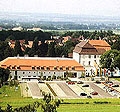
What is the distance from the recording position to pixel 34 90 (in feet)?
144

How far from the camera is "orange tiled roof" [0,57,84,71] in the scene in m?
54.2

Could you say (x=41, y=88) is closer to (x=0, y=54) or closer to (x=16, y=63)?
(x=16, y=63)

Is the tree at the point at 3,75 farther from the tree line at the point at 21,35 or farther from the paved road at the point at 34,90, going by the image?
the tree line at the point at 21,35

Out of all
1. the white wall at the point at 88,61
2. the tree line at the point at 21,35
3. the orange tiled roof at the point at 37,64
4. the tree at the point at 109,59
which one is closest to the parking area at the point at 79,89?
the tree at the point at 109,59

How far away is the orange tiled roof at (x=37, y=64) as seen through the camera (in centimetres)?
5425

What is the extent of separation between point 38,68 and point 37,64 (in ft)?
2.43

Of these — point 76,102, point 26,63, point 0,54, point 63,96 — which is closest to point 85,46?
point 26,63

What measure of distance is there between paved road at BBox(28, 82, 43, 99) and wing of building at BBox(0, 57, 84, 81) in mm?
4781

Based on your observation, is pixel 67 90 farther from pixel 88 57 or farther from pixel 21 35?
pixel 21 35

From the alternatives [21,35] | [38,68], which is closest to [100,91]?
[38,68]

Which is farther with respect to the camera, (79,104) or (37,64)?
(37,64)

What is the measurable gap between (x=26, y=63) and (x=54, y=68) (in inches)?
151

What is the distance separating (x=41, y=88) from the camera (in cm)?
4528

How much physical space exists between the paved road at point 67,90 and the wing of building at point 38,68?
5.49 meters
